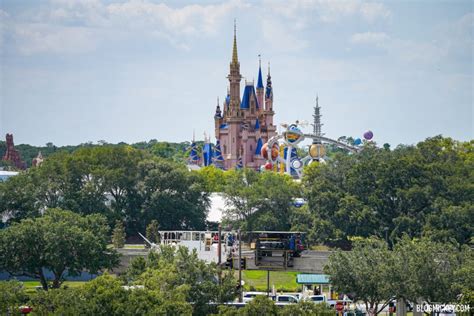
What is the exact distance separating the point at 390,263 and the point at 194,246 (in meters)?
17.2

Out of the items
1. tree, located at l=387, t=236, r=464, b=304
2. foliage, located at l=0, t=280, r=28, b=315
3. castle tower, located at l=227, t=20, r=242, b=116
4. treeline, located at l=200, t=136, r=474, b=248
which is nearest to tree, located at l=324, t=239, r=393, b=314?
tree, located at l=387, t=236, r=464, b=304

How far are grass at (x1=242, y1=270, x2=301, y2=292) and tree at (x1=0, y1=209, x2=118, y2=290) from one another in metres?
9.38

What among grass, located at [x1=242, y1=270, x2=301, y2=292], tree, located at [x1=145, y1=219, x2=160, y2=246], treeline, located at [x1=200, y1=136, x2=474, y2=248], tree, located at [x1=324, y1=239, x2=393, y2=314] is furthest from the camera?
tree, located at [x1=145, y1=219, x2=160, y2=246]

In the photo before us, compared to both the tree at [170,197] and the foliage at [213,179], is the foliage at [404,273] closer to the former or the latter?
the tree at [170,197]

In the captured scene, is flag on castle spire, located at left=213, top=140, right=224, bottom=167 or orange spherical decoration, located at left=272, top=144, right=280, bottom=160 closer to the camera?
orange spherical decoration, located at left=272, top=144, right=280, bottom=160

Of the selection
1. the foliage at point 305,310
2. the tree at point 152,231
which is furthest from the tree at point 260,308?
the tree at point 152,231

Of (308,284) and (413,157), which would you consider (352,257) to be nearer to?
(308,284)

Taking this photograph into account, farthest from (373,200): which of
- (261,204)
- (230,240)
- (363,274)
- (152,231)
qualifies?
(363,274)

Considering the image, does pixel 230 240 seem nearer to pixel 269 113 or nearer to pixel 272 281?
pixel 272 281

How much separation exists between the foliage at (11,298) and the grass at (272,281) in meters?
20.1

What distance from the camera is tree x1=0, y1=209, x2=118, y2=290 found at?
239ft

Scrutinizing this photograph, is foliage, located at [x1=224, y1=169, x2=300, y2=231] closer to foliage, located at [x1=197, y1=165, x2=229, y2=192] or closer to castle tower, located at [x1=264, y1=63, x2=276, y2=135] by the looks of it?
foliage, located at [x1=197, y1=165, x2=229, y2=192]

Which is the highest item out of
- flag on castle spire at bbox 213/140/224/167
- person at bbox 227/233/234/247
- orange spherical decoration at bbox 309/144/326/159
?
flag on castle spire at bbox 213/140/224/167

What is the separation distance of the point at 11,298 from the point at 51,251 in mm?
17003
